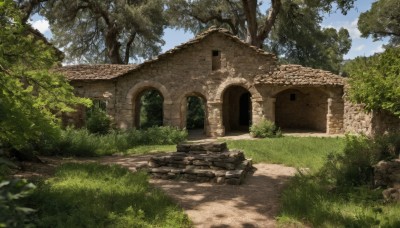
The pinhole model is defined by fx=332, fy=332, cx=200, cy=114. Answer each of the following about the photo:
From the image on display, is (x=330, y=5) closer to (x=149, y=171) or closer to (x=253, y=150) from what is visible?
(x=253, y=150)

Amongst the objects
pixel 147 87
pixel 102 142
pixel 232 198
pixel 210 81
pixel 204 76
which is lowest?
pixel 232 198

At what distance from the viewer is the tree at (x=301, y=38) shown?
2559cm

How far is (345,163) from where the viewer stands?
23.8 ft

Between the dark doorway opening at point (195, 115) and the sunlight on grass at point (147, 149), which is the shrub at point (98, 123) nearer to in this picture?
the sunlight on grass at point (147, 149)

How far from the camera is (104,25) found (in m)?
27.3

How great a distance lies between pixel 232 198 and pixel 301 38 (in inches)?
926

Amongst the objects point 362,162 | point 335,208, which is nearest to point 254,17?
point 362,162

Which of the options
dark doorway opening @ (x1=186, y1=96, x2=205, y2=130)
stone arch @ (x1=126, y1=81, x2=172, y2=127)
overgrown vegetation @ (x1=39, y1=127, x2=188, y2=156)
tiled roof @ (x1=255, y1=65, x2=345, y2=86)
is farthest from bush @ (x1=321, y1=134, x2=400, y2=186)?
dark doorway opening @ (x1=186, y1=96, x2=205, y2=130)

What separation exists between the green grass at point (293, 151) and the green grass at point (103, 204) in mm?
4285

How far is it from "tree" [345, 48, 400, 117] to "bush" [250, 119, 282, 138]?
4.55 m

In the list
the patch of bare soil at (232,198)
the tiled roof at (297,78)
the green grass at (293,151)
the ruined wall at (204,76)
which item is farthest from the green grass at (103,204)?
the tiled roof at (297,78)

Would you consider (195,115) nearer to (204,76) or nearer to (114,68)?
(204,76)

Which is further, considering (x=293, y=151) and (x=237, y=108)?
(x=237, y=108)

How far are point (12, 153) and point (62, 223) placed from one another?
5452 millimetres
